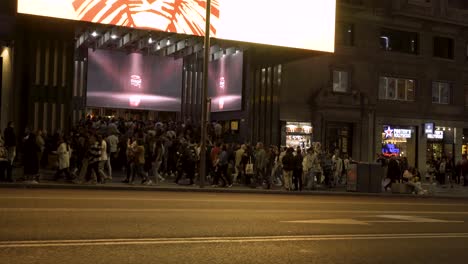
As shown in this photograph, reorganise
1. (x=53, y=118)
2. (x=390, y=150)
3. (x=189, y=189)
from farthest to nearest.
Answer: (x=390, y=150)
(x=53, y=118)
(x=189, y=189)

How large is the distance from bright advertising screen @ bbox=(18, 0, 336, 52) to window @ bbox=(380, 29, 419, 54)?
8719 mm

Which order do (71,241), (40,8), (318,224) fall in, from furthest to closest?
(40,8), (318,224), (71,241)

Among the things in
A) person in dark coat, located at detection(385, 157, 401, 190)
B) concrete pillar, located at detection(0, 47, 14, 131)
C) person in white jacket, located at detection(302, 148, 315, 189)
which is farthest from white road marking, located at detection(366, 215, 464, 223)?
concrete pillar, located at detection(0, 47, 14, 131)

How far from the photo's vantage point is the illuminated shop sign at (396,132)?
38.0 metres

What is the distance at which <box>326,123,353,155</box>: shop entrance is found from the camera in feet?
118

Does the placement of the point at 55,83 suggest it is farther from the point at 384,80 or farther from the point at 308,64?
the point at 384,80

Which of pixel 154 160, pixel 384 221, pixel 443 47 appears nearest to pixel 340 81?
pixel 443 47

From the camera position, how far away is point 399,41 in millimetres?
38719

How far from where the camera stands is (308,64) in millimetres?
35000

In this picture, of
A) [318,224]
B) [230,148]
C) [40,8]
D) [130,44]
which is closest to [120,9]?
[40,8]

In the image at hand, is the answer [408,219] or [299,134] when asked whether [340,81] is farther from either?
[408,219]

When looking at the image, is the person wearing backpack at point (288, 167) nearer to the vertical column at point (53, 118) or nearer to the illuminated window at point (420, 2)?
the vertical column at point (53, 118)

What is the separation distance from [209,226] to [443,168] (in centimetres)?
2622

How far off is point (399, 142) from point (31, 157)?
2519cm
